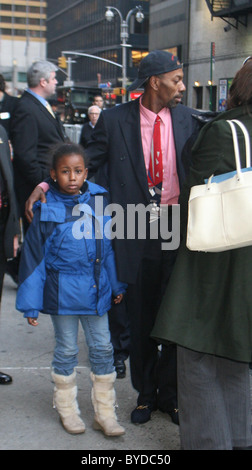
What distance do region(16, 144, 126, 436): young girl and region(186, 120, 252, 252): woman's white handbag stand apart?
917mm

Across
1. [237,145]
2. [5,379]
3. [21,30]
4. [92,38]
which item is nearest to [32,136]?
[5,379]

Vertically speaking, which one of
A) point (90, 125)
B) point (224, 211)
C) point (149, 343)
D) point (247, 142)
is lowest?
point (149, 343)

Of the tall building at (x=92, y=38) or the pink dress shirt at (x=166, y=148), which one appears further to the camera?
the tall building at (x=92, y=38)

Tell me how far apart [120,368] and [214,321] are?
1.76 meters

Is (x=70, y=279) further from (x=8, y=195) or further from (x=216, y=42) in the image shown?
(x=216, y=42)

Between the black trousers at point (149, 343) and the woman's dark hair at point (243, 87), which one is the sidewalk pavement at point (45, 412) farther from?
the woman's dark hair at point (243, 87)

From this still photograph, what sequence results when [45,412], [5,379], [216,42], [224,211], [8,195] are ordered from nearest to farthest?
1. [224,211]
2. [45,412]
3. [8,195]
4. [5,379]
5. [216,42]

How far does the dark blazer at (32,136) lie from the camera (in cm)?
499

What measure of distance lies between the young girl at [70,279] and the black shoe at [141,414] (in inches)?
6.8

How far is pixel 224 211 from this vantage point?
2.35m

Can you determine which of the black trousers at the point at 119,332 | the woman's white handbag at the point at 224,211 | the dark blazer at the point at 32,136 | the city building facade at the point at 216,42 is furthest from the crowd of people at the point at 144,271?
the city building facade at the point at 216,42

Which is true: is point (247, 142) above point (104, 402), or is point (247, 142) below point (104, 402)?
above

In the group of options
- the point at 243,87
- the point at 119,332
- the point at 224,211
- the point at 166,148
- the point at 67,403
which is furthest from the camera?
the point at 119,332

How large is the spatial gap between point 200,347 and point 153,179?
1.16 m
